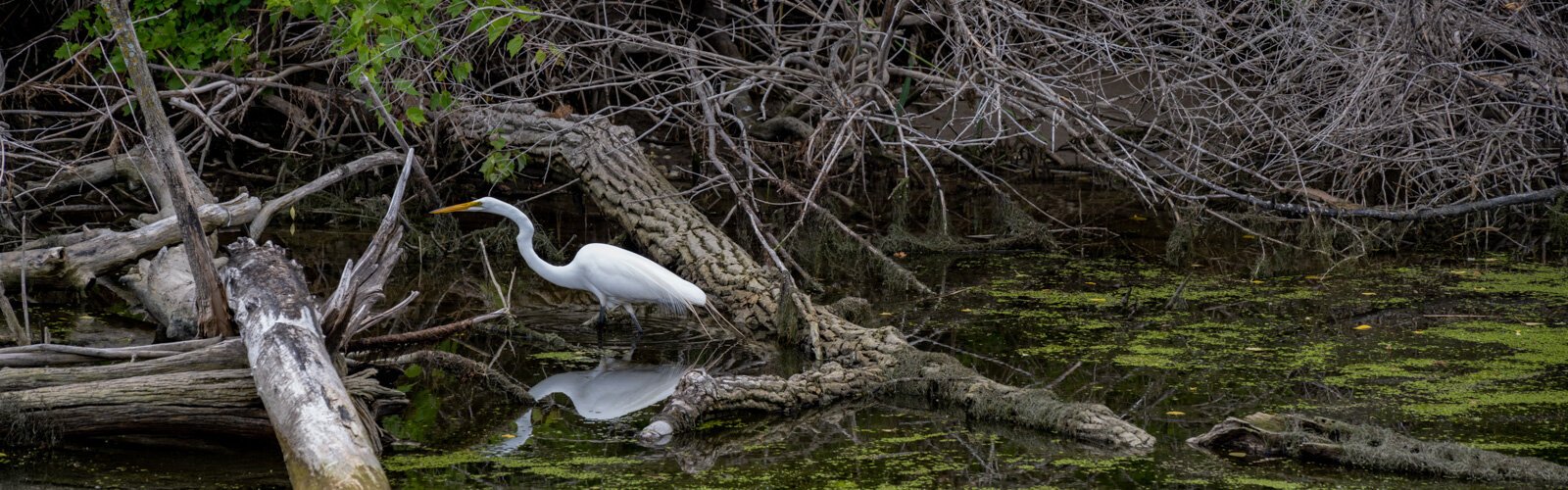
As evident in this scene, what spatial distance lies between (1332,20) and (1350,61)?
259mm

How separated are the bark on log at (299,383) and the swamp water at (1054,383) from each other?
25 cm

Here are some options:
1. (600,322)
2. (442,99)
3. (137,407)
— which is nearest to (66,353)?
(137,407)

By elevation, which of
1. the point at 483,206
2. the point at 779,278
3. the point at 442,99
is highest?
the point at 442,99

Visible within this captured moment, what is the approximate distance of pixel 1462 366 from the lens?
4.60 m

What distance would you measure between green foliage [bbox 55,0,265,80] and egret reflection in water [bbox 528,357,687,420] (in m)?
2.71

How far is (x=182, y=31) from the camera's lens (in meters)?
6.81

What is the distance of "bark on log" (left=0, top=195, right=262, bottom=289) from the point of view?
5.23 meters

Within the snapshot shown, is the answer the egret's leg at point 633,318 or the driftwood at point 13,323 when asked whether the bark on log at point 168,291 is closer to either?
the driftwood at point 13,323

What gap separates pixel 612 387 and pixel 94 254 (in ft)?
7.57

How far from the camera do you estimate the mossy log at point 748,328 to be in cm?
398

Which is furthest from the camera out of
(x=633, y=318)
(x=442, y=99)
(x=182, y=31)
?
(x=182, y=31)

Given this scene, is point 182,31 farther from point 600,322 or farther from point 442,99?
point 600,322

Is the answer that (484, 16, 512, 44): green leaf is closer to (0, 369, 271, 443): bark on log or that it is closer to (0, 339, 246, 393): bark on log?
(0, 339, 246, 393): bark on log

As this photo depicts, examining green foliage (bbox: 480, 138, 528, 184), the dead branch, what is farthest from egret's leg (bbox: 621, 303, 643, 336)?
the dead branch
